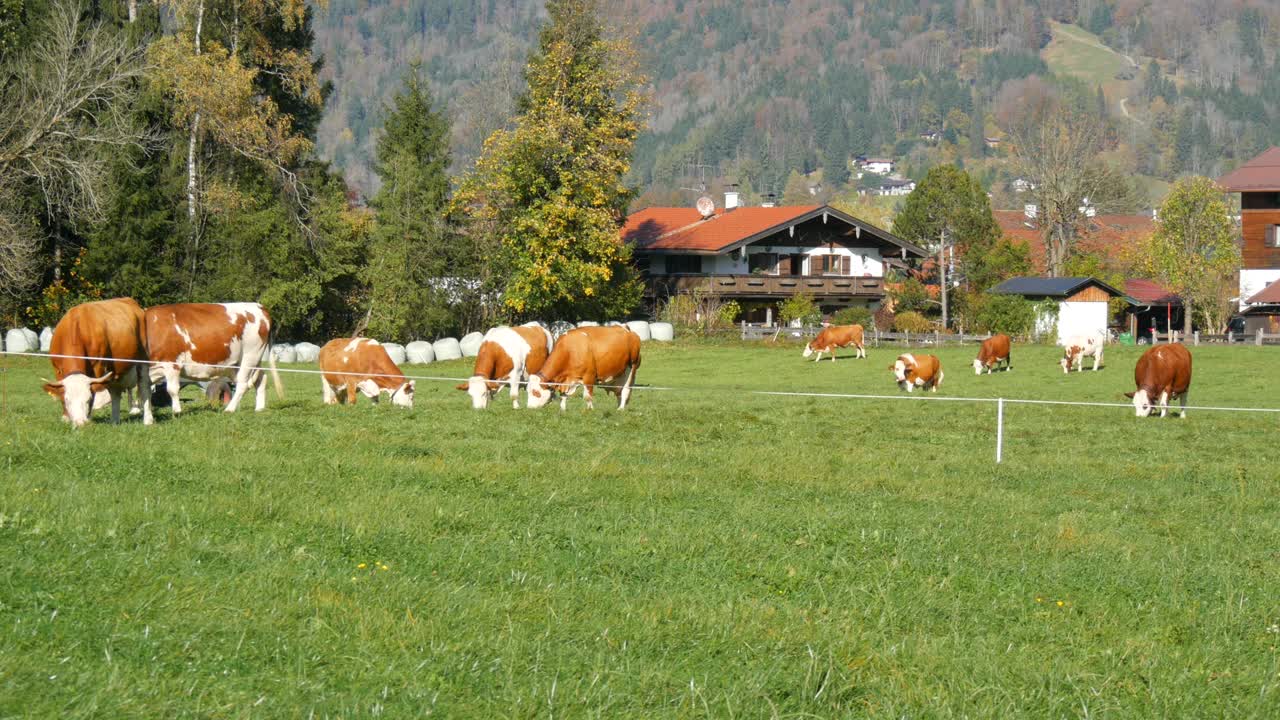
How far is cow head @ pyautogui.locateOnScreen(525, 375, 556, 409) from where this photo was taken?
23.1m

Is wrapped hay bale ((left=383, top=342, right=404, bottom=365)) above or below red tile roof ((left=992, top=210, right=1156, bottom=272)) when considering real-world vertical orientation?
below

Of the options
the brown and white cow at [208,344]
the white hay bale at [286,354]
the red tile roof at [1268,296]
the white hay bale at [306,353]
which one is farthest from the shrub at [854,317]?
the brown and white cow at [208,344]

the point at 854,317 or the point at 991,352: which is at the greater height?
the point at 854,317

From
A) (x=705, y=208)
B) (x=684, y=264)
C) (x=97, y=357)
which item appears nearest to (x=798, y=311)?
(x=684, y=264)

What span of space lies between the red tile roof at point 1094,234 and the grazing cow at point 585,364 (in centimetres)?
5783

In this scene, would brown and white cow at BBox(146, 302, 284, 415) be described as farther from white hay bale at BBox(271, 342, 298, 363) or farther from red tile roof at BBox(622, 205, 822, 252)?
red tile roof at BBox(622, 205, 822, 252)

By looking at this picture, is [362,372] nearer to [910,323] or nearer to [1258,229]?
[910,323]

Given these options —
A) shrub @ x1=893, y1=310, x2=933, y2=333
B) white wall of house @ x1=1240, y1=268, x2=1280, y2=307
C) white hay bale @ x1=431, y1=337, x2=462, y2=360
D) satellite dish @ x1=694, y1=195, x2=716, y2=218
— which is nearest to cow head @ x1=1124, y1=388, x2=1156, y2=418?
white hay bale @ x1=431, y1=337, x2=462, y2=360

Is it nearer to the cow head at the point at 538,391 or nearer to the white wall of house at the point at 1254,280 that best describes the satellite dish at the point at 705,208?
the white wall of house at the point at 1254,280

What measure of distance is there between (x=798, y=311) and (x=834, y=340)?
43.2 ft

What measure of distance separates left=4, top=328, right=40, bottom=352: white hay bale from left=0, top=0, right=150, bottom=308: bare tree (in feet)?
4.24

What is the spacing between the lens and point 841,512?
11.6 m

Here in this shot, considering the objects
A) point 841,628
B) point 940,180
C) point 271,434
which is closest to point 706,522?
point 841,628

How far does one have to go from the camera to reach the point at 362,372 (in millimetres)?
25500
